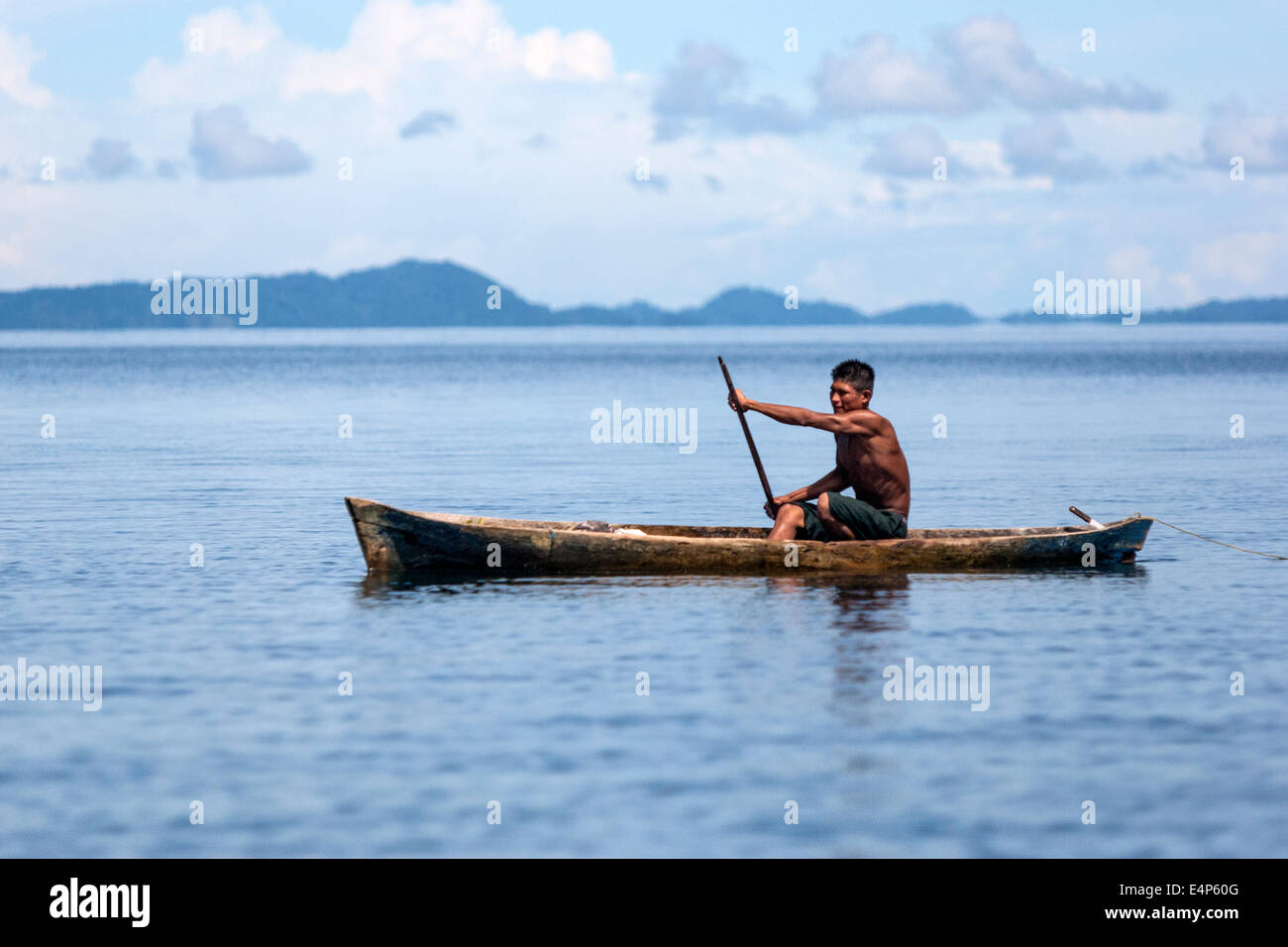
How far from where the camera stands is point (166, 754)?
962 centimetres

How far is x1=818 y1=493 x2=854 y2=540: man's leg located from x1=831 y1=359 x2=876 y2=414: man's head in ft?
2.96

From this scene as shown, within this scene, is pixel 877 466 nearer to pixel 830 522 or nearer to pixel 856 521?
pixel 856 521

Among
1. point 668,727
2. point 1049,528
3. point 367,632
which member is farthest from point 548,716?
point 1049,528

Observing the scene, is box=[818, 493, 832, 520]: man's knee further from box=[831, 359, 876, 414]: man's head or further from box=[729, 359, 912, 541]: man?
box=[831, 359, 876, 414]: man's head

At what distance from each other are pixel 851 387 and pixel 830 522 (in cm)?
140

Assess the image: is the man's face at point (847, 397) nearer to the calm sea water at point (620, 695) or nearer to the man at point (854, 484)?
the man at point (854, 484)

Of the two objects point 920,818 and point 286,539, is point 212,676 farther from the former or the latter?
point 286,539

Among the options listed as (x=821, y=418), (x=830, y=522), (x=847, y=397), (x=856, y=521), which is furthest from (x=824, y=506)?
(x=847, y=397)

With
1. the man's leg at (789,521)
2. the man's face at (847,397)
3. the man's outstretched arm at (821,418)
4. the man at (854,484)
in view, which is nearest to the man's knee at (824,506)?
the man at (854,484)

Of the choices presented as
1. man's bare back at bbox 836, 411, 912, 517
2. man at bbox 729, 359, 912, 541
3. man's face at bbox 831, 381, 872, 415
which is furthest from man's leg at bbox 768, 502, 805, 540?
man's face at bbox 831, 381, 872, 415

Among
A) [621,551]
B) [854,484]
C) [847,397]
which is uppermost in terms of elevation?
[847,397]

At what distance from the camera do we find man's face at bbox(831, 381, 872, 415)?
50.7 ft

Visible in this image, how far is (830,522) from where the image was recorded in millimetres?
15859
